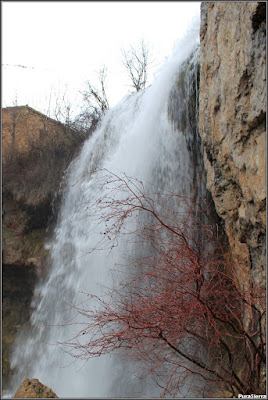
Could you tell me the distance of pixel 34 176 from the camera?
9258mm

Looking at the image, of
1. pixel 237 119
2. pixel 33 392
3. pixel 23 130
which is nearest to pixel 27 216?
pixel 23 130

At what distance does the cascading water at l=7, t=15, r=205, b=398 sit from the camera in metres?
4.99

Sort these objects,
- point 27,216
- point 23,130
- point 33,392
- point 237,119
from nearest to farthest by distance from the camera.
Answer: point 237,119, point 33,392, point 27,216, point 23,130

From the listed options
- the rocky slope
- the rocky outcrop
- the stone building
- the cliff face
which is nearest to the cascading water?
the rocky slope

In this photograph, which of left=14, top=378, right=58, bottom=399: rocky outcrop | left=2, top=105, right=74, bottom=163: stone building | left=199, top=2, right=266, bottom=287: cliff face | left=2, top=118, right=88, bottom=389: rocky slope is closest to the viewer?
left=199, top=2, right=266, bottom=287: cliff face

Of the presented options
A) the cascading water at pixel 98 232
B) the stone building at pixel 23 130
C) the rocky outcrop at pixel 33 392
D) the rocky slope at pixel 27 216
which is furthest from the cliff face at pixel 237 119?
the stone building at pixel 23 130

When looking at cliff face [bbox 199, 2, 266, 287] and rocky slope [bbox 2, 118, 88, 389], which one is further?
rocky slope [bbox 2, 118, 88, 389]

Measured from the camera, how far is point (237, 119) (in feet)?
9.66

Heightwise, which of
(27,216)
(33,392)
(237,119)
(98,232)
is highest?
(27,216)

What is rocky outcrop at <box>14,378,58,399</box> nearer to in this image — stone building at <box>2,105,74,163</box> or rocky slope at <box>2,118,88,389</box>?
rocky slope at <box>2,118,88,389</box>

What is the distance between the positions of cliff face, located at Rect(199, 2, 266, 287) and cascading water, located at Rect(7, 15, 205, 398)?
144 centimetres

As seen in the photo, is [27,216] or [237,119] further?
[27,216]

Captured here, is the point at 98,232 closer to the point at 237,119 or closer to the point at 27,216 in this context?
the point at 27,216

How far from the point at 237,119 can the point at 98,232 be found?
13.3ft
